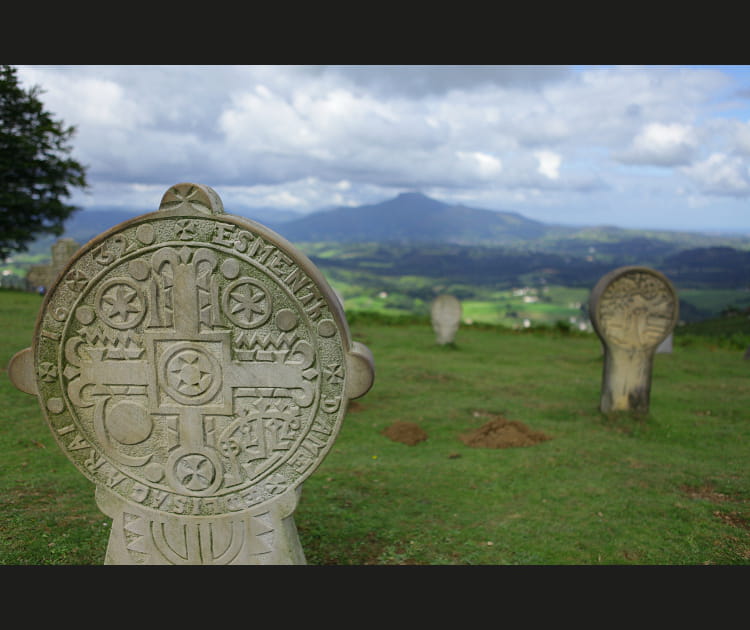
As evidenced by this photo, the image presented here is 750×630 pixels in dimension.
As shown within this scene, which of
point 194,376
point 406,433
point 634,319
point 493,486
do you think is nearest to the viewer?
point 194,376

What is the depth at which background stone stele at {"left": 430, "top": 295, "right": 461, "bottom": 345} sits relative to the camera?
1570 centimetres

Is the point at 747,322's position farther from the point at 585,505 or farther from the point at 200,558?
the point at 200,558

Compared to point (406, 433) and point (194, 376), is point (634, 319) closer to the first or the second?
point (406, 433)

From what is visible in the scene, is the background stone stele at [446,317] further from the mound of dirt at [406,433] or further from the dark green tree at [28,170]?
the dark green tree at [28,170]

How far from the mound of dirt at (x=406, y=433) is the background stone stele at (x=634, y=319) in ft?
10.6

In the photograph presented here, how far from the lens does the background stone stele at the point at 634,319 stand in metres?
8.20

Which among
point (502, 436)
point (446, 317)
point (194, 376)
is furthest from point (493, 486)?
point (446, 317)

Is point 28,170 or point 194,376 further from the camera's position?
point 28,170

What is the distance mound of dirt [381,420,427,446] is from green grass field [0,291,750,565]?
0.10 metres

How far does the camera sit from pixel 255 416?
3.79 metres

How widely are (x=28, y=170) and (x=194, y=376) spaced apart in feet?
64.1

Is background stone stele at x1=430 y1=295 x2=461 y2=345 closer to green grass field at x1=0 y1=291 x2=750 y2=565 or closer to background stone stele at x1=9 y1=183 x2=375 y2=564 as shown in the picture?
green grass field at x1=0 y1=291 x2=750 y2=565

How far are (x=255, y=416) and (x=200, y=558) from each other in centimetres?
119

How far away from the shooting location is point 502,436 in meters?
7.62
